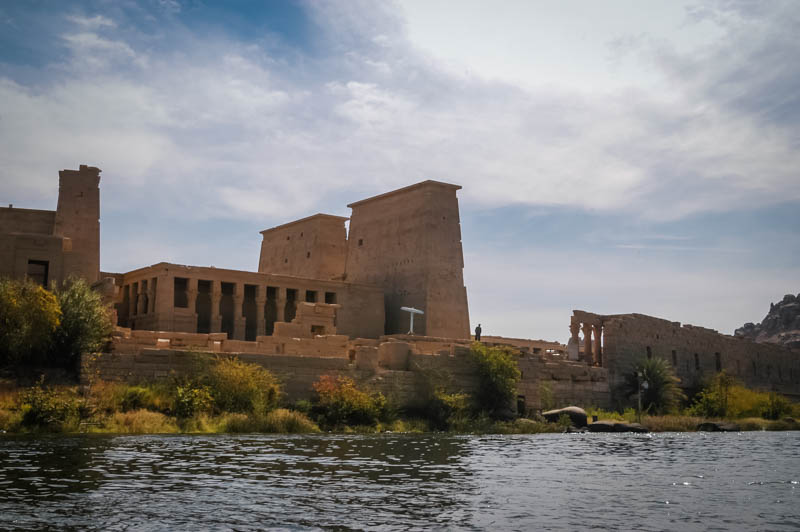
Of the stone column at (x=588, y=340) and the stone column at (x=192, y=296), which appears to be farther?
the stone column at (x=588, y=340)

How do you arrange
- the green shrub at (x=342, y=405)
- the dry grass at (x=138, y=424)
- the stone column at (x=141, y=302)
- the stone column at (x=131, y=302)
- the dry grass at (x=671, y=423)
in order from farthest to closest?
the stone column at (x=131, y=302) → the stone column at (x=141, y=302) → the dry grass at (x=671, y=423) → the green shrub at (x=342, y=405) → the dry grass at (x=138, y=424)

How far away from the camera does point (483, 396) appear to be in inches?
1131

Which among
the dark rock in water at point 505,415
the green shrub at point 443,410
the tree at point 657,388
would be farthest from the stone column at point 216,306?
the tree at point 657,388

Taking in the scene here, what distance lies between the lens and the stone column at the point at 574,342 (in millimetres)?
41156

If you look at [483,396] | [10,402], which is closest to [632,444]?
[483,396]

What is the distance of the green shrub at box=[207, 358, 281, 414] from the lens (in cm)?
2300

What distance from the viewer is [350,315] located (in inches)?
1553

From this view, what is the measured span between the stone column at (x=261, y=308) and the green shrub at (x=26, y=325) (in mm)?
14719

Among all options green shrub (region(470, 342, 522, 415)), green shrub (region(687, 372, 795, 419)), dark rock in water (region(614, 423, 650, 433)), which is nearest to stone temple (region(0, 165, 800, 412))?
green shrub (region(470, 342, 522, 415))

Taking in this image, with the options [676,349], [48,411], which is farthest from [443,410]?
[676,349]

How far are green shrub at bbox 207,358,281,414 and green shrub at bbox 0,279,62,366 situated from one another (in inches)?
175

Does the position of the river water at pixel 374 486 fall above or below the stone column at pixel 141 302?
below

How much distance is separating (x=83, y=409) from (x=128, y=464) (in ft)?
25.2

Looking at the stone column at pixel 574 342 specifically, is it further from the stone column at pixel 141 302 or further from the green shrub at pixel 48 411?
the green shrub at pixel 48 411
